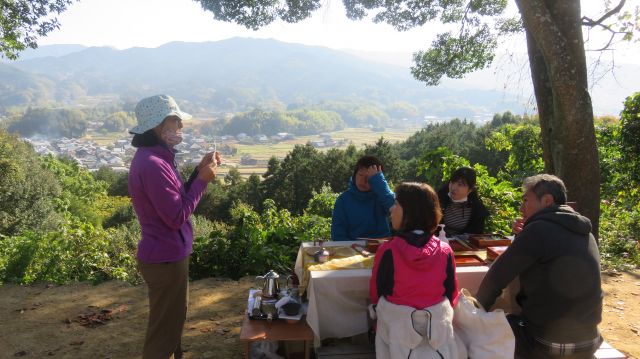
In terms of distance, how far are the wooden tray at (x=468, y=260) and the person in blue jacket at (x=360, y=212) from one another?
2.85ft

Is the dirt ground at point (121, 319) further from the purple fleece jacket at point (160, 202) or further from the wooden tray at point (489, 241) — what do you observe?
the purple fleece jacket at point (160, 202)

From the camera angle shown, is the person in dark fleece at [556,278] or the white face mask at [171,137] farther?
the white face mask at [171,137]

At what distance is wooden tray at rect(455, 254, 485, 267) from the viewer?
2.86 metres

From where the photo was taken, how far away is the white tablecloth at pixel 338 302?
2.52 m

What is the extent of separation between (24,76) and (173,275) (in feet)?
772

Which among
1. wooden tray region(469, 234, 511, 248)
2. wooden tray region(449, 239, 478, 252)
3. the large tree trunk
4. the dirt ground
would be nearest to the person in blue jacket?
wooden tray region(449, 239, 478, 252)

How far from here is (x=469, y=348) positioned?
2.28 metres

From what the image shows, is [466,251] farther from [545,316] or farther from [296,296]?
[296,296]

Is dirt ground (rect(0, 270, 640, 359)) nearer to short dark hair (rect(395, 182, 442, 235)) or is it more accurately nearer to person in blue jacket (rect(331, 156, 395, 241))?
person in blue jacket (rect(331, 156, 395, 241))

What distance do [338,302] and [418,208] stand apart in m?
0.78

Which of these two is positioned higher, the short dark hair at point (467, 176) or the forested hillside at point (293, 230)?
the short dark hair at point (467, 176)

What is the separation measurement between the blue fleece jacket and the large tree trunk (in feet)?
4.77

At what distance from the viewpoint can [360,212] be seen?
149 inches

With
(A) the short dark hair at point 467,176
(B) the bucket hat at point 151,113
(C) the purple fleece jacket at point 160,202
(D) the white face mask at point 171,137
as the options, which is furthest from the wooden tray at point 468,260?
(B) the bucket hat at point 151,113
